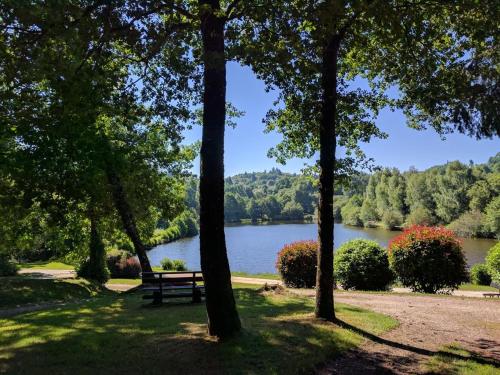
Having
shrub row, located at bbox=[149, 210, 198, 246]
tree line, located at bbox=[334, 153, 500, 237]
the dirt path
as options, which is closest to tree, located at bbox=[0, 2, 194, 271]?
the dirt path

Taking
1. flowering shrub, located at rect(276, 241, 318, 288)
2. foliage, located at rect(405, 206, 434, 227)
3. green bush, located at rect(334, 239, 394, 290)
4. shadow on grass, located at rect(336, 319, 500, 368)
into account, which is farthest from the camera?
foliage, located at rect(405, 206, 434, 227)

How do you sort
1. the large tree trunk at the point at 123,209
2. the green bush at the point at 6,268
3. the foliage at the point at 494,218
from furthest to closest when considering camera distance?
the foliage at the point at 494,218, the green bush at the point at 6,268, the large tree trunk at the point at 123,209

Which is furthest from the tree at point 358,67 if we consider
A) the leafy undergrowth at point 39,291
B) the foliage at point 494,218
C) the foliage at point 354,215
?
the foliage at point 354,215

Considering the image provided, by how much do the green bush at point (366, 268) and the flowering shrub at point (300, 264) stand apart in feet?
4.44

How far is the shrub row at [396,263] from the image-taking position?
1653 centimetres

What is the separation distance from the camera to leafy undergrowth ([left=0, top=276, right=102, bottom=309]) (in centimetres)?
1481

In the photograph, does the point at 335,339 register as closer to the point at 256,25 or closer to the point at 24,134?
the point at 256,25

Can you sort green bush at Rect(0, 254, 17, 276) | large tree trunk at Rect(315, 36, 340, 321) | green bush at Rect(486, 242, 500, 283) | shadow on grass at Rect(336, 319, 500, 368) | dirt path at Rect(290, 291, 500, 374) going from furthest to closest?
1. green bush at Rect(0, 254, 17, 276)
2. green bush at Rect(486, 242, 500, 283)
3. large tree trunk at Rect(315, 36, 340, 321)
4. shadow on grass at Rect(336, 319, 500, 368)
5. dirt path at Rect(290, 291, 500, 374)

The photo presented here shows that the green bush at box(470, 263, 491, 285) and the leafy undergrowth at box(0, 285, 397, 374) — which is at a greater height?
the leafy undergrowth at box(0, 285, 397, 374)

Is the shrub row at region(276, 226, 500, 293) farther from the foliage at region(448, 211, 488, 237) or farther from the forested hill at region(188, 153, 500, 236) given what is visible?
the foliage at region(448, 211, 488, 237)

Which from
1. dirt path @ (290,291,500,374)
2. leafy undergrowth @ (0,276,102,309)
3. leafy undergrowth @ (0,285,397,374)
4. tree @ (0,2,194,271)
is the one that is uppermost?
tree @ (0,2,194,271)

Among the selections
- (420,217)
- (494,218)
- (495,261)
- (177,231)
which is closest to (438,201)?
(420,217)

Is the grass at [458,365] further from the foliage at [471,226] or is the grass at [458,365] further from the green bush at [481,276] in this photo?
the foliage at [471,226]

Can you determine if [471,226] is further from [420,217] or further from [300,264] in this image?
[300,264]
